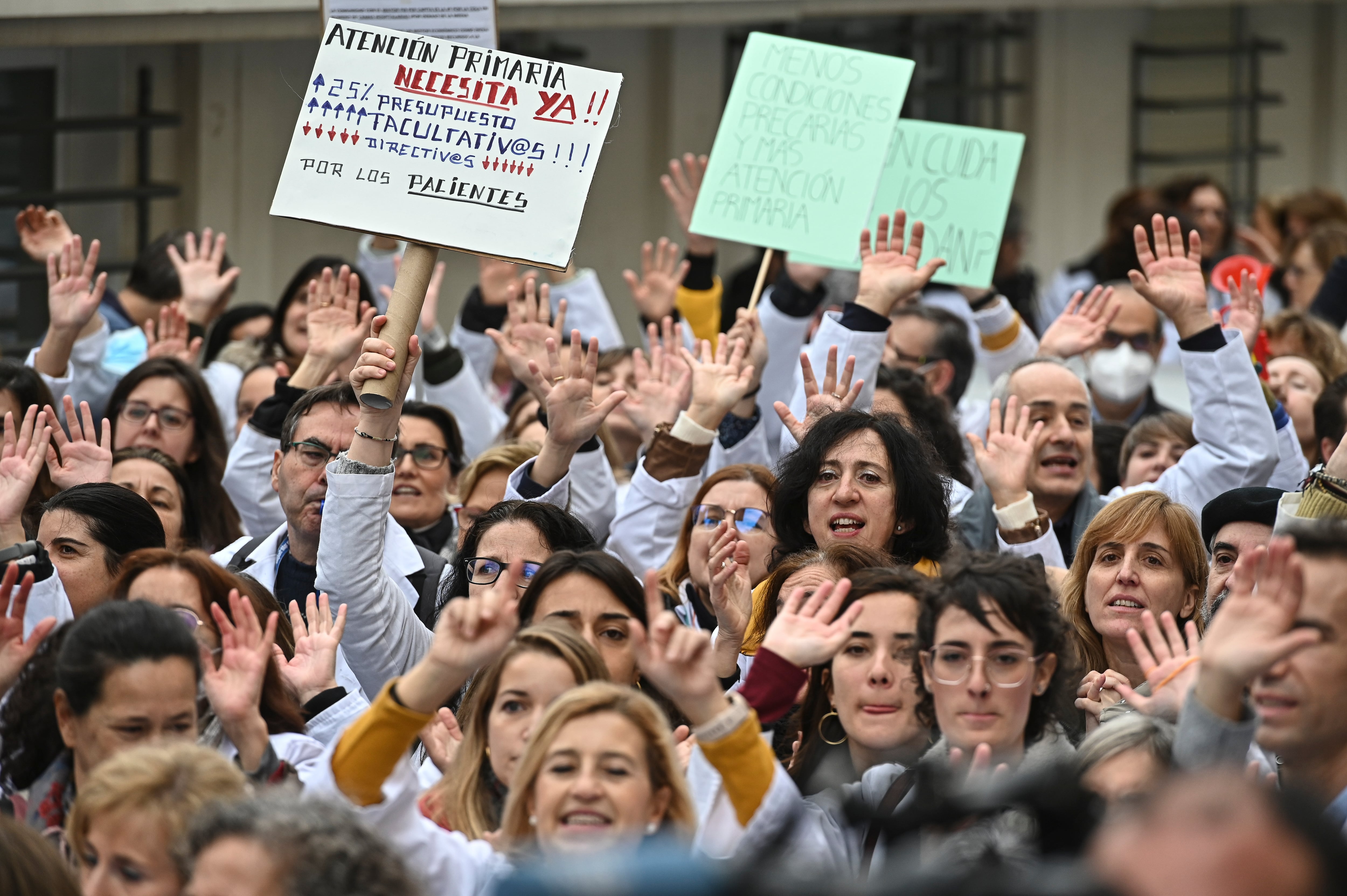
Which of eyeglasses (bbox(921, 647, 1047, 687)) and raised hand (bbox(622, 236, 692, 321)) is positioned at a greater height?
raised hand (bbox(622, 236, 692, 321))

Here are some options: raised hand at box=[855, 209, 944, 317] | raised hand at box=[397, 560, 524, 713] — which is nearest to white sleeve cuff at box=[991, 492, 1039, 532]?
raised hand at box=[855, 209, 944, 317]

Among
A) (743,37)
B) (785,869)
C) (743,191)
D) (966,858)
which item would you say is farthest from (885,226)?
(743,37)

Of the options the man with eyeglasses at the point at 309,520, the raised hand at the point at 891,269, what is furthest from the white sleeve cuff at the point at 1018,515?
the man with eyeglasses at the point at 309,520

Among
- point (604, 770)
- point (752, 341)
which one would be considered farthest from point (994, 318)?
point (604, 770)

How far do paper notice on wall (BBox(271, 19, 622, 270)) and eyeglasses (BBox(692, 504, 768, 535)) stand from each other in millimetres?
917

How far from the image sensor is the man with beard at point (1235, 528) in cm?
431

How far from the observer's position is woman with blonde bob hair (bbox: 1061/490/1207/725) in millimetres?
4418

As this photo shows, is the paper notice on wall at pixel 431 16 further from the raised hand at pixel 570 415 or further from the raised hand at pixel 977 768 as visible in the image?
the raised hand at pixel 977 768

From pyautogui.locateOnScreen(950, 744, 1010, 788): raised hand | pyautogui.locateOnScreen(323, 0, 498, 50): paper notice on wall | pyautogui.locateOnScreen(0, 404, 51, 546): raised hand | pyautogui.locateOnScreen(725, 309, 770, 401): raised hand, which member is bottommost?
A: pyautogui.locateOnScreen(950, 744, 1010, 788): raised hand

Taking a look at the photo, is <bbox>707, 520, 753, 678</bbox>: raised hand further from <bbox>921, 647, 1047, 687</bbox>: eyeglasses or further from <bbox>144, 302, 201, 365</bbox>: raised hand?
<bbox>144, 302, 201, 365</bbox>: raised hand

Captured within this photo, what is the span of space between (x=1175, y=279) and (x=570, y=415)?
1892mm

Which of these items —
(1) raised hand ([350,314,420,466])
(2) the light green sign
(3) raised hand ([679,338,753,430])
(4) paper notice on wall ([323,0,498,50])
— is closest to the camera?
(1) raised hand ([350,314,420,466])

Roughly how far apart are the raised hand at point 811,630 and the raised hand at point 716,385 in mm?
1788

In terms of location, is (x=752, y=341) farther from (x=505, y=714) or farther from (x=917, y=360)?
(x=505, y=714)
